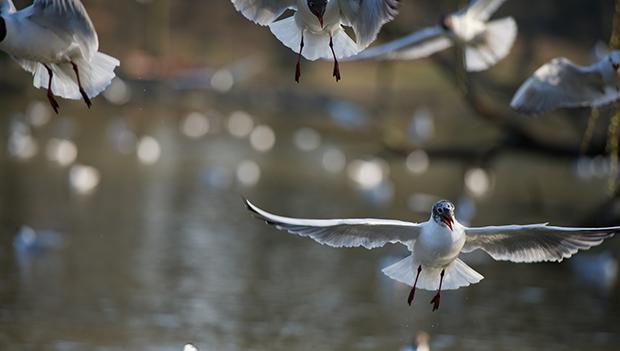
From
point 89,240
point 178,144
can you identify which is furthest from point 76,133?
point 89,240

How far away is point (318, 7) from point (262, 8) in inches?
15.4

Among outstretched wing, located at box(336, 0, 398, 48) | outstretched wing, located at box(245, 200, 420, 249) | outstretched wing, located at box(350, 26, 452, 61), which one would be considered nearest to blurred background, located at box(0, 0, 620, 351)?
outstretched wing, located at box(350, 26, 452, 61)

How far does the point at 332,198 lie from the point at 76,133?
831cm

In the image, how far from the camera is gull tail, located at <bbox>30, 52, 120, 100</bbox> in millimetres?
6934

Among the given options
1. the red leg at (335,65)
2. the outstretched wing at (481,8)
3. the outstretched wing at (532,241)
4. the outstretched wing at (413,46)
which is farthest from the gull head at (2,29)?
the outstretched wing at (481,8)

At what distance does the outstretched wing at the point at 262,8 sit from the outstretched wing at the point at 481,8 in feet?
9.53

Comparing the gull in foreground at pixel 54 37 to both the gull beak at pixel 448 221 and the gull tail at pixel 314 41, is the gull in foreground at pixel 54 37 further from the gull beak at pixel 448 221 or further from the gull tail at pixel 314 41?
the gull beak at pixel 448 221

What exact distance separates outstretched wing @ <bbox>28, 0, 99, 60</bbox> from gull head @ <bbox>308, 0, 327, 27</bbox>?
1.23 meters

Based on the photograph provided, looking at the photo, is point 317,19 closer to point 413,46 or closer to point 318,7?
point 318,7

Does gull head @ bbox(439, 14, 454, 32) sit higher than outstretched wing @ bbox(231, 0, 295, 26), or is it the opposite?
gull head @ bbox(439, 14, 454, 32)

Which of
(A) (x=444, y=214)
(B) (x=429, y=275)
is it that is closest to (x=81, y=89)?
(A) (x=444, y=214)

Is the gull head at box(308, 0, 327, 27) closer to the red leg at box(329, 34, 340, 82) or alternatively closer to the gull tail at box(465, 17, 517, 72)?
the red leg at box(329, 34, 340, 82)

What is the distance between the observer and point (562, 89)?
8766 mm

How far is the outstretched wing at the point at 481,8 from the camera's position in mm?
9852
